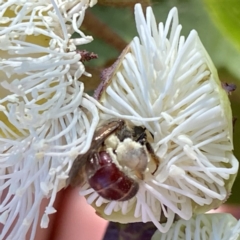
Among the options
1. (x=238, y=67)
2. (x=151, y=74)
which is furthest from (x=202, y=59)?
(x=238, y=67)

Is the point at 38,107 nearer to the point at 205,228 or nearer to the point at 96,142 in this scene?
the point at 96,142

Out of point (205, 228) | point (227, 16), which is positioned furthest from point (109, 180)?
point (227, 16)

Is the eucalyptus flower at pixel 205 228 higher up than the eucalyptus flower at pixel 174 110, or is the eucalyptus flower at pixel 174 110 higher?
the eucalyptus flower at pixel 174 110

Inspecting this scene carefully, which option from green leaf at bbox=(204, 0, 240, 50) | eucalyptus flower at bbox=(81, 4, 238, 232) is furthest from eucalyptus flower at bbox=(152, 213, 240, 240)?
green leaf at bbox=(204, 0, 240, 50)

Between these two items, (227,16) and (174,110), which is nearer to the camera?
(174,110)

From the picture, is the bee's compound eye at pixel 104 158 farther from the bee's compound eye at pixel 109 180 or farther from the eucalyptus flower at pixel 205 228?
the eucalyptus flower at pixel 205 228

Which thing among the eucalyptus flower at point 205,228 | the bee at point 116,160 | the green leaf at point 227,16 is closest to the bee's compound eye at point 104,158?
the bee at point 116,160

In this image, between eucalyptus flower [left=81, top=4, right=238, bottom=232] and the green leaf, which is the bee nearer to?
eucalyptus flower [left=81, top=4, right=238, bottom=232]
